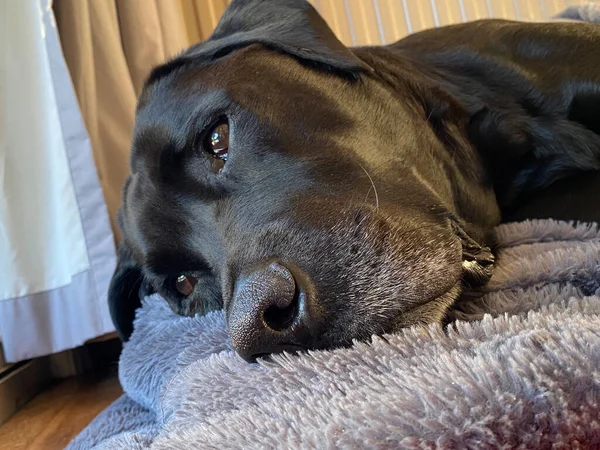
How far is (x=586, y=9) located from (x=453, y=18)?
1.88m

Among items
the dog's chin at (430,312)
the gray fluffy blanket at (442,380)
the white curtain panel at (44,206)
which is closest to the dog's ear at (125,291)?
the gray fluffy blanket at (442,380)

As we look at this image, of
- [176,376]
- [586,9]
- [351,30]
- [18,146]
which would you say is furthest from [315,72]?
[351,30]

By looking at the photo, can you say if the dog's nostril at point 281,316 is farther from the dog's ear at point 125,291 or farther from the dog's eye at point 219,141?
the dog's ear at point 125,291

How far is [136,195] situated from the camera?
1.29 meters

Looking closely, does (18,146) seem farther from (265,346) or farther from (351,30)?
(351,30)

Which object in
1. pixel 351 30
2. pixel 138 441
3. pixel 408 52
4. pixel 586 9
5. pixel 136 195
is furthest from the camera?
pixel 351 30

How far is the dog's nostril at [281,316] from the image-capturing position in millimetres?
811

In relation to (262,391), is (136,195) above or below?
above

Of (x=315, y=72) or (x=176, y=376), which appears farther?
(x=315, y=72)

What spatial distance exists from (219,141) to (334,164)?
0.24 metres

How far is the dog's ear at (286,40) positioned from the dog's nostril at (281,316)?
2.01 ft

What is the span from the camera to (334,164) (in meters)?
1.05

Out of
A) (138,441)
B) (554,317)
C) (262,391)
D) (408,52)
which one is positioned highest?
(408,52)

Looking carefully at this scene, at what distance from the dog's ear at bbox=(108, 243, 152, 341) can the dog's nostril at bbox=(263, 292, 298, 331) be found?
2.43 ft
